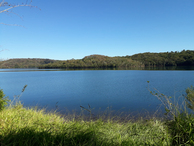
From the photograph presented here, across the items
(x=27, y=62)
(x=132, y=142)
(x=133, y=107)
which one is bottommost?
(x=133, y=107)

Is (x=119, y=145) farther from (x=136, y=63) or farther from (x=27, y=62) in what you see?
(x=27, y=62)

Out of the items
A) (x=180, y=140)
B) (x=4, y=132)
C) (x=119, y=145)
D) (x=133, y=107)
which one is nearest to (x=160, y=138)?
(x=180, y=140)

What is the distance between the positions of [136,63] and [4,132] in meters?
121

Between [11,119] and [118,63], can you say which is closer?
[11,119]

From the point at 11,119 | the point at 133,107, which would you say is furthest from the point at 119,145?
the point at 133,107

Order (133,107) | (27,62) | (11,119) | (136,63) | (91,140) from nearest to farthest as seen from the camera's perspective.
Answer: (91,140), (11,119), (133,107), (136,63), (27,62)

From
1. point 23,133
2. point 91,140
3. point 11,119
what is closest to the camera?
point 91,140

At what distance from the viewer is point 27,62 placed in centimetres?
13012

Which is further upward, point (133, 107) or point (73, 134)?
point (73, 134)

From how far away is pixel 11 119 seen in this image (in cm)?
369

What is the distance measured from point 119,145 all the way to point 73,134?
1.09 meters

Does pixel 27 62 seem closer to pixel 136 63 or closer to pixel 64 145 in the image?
pixel 136 63

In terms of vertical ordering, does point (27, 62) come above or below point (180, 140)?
above

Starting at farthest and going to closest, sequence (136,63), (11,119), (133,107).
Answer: (136,63) → (133,107) → (11,119)
